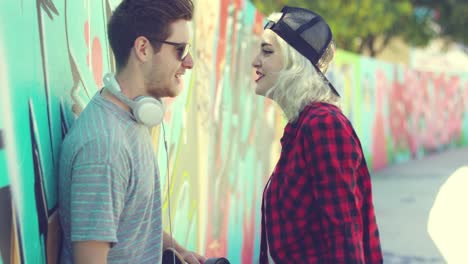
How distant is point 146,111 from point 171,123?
1.83 m

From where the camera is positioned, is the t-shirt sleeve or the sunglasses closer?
the t-shirt sleeve

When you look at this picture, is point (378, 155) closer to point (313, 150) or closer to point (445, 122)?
point (445, 122)

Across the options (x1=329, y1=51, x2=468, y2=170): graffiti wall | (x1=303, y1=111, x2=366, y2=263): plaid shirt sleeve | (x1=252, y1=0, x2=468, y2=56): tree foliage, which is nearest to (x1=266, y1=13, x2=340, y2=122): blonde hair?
(x1=303, y1=111, x2=366, y2=263): plaid shirt sleeve

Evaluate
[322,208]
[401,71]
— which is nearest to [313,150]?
[322,208]

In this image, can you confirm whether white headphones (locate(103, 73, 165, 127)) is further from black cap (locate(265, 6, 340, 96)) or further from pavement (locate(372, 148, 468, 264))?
pavement (locate(372, 148, 468, 264))

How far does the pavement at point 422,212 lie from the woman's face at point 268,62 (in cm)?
A: 437

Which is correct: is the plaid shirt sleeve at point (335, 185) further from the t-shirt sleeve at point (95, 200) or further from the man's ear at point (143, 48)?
the t-shirt sleeve at point (95, 200)

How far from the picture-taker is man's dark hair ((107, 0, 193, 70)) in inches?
92.3

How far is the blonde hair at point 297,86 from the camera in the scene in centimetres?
278

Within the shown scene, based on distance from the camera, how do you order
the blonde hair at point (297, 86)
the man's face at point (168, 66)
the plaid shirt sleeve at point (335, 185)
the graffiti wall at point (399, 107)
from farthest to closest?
1. the graffiti wall at point (399, 107)
2. the blonde hair at point (297, 86)
3. the plaid shirt sleeve at point (335, 185)
4. the man's face at point (168, 66)

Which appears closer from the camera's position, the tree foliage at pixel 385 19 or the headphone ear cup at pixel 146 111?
the headphone ear cup at pixel 146 111

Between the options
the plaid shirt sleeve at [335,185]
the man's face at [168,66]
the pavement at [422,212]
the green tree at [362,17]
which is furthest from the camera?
the green tree at [362,17]

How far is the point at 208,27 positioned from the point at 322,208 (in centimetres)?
262

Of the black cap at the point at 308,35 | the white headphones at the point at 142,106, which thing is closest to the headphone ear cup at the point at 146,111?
the white headphones at the point at 142,106
